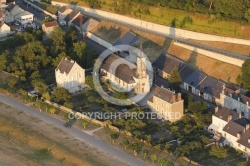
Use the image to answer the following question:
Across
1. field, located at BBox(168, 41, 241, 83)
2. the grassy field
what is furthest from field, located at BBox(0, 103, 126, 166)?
the grassy field

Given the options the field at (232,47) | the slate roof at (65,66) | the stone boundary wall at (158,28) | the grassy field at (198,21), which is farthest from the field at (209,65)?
the slate roof at (65,66)

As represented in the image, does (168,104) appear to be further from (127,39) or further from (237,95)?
(127,39)

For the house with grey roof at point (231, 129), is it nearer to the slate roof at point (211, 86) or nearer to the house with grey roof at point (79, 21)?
the slate roof at point (211, 86)

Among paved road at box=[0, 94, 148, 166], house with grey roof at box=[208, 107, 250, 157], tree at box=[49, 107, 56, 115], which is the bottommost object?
paved road at box=[0, 94, 148, 166]

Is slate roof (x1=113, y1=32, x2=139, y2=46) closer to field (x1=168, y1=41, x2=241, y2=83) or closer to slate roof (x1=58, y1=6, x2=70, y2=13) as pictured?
field (x1=168, y1=41, x2=241, y2=83)

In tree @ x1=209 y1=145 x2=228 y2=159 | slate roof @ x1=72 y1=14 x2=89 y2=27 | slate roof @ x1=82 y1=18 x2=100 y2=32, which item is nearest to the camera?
tree @ x1=209 y1=145 x2=228 y2=159

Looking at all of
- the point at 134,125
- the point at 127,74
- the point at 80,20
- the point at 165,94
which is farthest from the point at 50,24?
the point at 134,125
